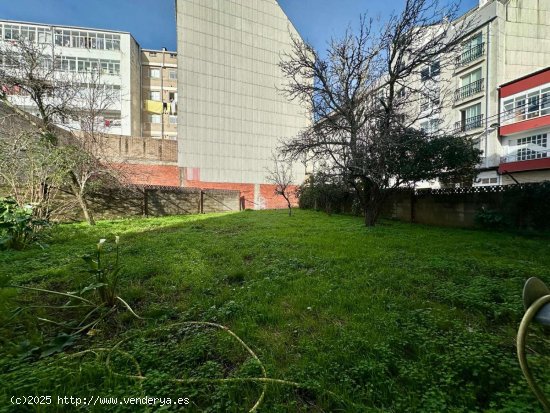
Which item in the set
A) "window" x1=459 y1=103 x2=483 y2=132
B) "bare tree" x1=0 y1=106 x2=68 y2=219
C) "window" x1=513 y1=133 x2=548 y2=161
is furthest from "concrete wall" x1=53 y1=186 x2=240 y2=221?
"window" x1=513 y1=133 x2=548 y2=161

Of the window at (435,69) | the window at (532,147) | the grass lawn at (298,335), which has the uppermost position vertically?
the window at (435,69)

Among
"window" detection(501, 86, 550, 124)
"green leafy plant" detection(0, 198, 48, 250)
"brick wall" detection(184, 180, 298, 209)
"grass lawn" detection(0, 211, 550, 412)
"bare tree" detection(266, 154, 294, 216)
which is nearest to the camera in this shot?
"grass lawn" detection(0, 211, 550, 412)

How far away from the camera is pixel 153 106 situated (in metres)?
26.9

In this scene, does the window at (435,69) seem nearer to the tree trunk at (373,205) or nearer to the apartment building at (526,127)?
the tree trunk at (373,205)

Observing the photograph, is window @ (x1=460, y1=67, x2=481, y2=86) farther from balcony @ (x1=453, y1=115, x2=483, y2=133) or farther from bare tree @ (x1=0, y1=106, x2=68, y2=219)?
bare tree @ (x1=0, y1=106, x2=68, y2=219)

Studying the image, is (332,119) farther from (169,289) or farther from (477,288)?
(169,289)

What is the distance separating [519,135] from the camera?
1631 centimetres

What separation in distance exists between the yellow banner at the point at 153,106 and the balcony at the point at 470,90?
27.4 meters

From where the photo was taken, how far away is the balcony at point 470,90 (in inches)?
697

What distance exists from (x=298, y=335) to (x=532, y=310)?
158 cm

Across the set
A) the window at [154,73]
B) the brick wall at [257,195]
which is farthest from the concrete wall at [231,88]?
the window at [154,73]

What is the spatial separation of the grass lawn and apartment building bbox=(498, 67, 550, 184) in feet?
53.1

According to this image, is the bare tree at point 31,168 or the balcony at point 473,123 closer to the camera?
the bare tree at point 31,168

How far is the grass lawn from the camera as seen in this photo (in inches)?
56.9
